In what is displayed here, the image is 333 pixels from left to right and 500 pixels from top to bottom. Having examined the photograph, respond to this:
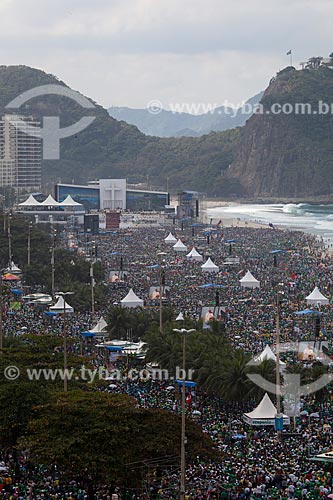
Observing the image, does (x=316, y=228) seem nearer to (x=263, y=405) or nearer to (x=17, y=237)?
(x=17, y=237)

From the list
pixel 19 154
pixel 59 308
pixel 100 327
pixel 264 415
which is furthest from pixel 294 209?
pixel 264 415

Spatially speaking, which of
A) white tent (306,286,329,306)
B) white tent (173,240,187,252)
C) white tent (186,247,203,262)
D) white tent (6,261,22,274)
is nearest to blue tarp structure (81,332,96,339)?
white tent (306,286,329,306)

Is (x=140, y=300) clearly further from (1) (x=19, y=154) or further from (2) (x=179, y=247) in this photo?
(1) (x=19, y=154)

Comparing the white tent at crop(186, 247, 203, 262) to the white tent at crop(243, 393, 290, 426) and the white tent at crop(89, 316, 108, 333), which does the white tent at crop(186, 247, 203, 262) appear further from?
the white tent at crop(243, 393, 290, 426)

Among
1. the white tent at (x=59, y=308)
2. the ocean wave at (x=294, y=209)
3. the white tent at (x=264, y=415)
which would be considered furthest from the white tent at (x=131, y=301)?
the ocean wave at (x=294, y=209)

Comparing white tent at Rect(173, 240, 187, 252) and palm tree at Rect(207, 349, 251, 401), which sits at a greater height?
palm tree at Rect(207, 349, 251, 401)

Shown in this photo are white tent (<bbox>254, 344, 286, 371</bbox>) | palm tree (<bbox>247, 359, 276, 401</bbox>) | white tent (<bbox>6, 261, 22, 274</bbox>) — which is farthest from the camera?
white tent (<bbox>6, 261, 22, 274</bbox>)
